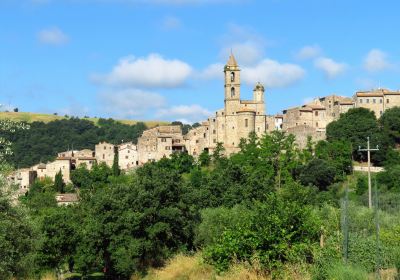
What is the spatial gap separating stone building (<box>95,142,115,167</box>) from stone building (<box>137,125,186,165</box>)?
18.4 ft

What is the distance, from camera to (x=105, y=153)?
10525cm

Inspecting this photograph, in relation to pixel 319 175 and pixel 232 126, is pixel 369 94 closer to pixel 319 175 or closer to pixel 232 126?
pixel 232 126

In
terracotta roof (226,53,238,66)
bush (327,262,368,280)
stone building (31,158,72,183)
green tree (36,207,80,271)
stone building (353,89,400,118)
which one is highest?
terracotta roof (226,53,238,66)

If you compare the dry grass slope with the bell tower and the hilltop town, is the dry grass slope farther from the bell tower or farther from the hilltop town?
the bell tower

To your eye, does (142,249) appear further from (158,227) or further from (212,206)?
(212,206)

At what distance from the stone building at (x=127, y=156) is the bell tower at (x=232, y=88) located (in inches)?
654

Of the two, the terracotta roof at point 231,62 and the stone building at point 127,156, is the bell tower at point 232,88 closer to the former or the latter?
the terracotta roof at point 231,62

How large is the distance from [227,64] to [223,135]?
1120 centimetres

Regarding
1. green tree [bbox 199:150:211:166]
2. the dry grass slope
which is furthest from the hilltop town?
the dry grass slope

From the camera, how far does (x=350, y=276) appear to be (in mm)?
13750

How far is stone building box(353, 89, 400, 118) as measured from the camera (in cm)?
9631

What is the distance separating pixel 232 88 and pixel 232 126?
6056 mm

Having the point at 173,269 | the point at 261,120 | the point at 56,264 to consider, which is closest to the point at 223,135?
the point at 261,120

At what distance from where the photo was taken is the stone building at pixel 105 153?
105m
